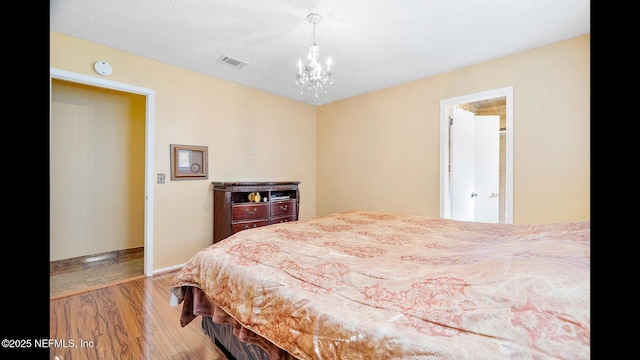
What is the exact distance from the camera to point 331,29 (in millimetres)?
2355

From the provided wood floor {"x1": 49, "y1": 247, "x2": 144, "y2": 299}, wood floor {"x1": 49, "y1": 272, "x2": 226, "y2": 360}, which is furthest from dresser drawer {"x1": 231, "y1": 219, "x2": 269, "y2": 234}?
wood floor {"x1": 49, "y1": 247, "x2": 144, "y2": 299}

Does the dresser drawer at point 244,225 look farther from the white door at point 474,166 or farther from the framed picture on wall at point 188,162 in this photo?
the white door at point 474,166

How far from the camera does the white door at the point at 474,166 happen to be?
330cm

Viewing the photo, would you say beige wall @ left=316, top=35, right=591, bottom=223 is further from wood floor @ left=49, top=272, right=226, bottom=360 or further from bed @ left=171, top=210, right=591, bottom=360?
wood floor @ left=49, top=272, right=226, bottom=360

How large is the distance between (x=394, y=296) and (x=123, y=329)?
2074mm

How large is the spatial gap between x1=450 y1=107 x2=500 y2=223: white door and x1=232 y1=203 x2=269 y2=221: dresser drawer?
238 cm

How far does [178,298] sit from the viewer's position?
1.61m

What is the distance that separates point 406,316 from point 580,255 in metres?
0.61

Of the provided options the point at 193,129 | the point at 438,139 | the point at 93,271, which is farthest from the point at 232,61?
the point at 93,271

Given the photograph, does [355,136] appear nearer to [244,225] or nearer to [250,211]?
[250,211]

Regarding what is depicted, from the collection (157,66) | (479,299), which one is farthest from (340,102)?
(479,299)

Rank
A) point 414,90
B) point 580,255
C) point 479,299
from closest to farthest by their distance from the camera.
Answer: point 479,299, point 580,255, point 414,90

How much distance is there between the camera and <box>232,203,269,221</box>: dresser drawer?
3.27m
